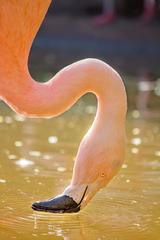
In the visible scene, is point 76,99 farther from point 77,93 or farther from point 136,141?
point 136,141

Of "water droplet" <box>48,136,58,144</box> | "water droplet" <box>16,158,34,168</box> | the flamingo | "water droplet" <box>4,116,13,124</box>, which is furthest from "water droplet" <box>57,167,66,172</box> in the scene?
"water droplet" <box>4,116,13,124</box>

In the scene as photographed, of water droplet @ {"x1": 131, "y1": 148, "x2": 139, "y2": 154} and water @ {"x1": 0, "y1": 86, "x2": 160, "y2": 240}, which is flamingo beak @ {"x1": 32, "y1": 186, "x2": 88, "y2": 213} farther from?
water droplet @ {"x1": 131, "y1": 148, "x2": 139, "y2": 154}

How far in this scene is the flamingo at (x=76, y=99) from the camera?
462 cm

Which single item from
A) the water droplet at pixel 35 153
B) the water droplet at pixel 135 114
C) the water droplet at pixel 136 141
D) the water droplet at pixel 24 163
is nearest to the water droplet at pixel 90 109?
the water droplet at pixel 135 114

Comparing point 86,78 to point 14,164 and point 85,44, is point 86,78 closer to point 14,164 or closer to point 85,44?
point 14,164

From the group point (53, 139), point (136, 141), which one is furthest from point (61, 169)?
point (136, 141)

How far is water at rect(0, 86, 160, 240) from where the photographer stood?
4973 millimetres

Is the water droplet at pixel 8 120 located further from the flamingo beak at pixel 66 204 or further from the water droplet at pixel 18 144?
the flamingo beak at pixel 66 204

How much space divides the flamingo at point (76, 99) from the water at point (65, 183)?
361mm

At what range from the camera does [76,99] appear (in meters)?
4.69

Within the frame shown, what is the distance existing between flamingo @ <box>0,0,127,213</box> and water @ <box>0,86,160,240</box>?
36 cm

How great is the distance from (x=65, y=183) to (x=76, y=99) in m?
1.52

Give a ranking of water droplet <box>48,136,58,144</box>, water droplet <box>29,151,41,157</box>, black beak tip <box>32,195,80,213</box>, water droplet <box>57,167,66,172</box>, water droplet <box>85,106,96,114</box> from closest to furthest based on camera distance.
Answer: black beak tip <box>32,195,80,213</box> → water droplet <box>57,167,66,172</box> → water droplet <box>29,151,41,157</box> → water droplet <box>48,136,58,144</box> → water droplet <box>85,106,96,114</box>

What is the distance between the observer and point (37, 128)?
8.53m
